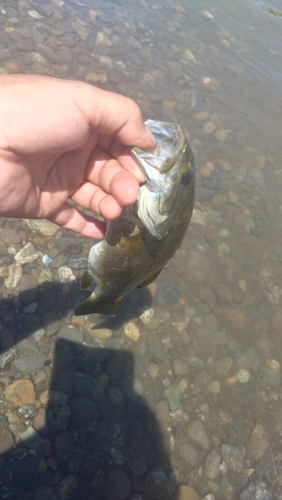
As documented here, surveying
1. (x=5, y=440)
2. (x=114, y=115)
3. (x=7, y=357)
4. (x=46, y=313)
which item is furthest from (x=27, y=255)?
(x=114, y=115)

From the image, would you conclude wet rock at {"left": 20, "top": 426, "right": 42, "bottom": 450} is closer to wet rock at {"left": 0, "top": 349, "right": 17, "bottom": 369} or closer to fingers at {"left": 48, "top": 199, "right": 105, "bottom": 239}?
wet rock at {"left": 0, "top": 349, "right": 17, "bottom": 369}

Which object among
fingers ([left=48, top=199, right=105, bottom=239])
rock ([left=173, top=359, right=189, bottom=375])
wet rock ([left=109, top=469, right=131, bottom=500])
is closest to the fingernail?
fingers ([left=48, top=199, right=105, bottom=239])

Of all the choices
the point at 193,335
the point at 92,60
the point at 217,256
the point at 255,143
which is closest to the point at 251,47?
the point at 255,143

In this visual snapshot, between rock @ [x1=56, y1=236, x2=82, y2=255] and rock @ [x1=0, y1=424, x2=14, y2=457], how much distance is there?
235 centimetres

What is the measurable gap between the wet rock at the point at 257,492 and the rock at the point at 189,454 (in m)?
0.68

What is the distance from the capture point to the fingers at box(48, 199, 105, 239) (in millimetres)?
3457

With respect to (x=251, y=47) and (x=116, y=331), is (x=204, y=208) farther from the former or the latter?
(x=251, y=47)

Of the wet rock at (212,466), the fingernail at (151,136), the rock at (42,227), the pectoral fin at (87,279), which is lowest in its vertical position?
the wet rock at (212,466)

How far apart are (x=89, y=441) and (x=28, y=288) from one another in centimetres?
194

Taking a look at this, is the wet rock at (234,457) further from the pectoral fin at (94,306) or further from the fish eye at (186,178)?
the fish eye at (186,178)

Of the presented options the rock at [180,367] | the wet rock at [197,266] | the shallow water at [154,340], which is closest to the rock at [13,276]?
the shallow water at [154,340]

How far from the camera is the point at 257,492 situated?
4309mm

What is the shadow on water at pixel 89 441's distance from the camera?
140 inches

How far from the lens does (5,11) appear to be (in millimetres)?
7871
